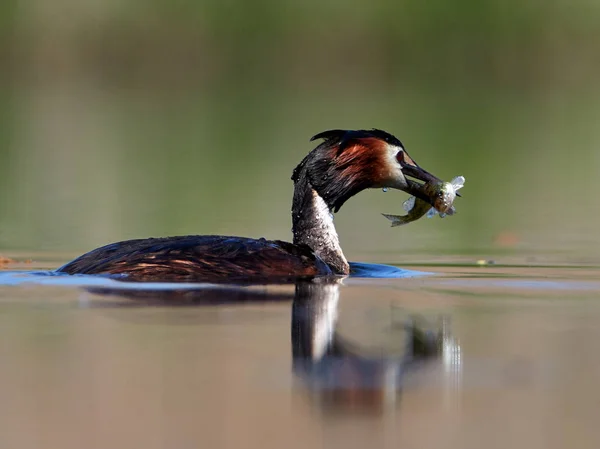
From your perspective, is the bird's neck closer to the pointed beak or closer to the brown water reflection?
the pointed beak

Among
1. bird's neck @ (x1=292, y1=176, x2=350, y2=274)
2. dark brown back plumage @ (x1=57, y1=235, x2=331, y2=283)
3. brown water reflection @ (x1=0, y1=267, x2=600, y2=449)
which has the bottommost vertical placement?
brown water reflection @ (x1=0, y1=267, x2=600, y2=449)

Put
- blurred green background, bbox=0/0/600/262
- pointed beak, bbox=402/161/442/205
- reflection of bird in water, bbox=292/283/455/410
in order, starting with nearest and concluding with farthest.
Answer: reflection of bird in water, bbox=292/283/455/410 → pointed beak, bbox=402/161/442/205 → blurred green background, bbox=0/0/600/262

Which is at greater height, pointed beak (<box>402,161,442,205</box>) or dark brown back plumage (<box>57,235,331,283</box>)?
pointed beak (<box>402,161,442,205</box>)

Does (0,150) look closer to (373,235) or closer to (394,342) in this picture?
(373,235)

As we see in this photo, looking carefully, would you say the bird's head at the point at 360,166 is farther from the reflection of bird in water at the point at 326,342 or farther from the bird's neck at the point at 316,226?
the reflection of bird in water at the point at 326,342

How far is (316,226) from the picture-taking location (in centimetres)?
1102

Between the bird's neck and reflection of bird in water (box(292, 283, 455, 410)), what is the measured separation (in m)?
1.95

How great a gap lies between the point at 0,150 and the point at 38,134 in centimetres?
438

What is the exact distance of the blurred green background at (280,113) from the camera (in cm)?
1495

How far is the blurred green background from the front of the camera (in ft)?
49.1

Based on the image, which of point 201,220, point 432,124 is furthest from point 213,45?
point 201,220

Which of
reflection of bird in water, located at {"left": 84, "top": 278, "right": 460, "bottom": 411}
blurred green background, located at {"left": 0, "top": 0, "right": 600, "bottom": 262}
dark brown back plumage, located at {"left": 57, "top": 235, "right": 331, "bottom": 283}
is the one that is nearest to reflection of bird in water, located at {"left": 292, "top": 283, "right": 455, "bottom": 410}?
reflection of bird in water, located at {"left": 84, "top": 278, "right": 460, "bottom": 411}

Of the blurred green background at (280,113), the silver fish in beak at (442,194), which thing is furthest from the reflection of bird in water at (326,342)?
the blurred green background at (280,113)

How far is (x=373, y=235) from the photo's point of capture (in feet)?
46.1
